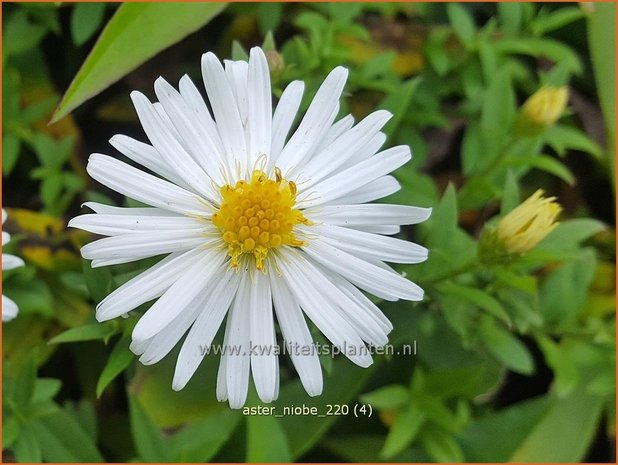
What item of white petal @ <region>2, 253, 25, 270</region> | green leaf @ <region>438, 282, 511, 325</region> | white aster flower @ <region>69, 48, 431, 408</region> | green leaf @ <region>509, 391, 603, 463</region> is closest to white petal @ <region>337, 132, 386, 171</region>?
white aster flower @ <region>69, 48, 431, 408</region>

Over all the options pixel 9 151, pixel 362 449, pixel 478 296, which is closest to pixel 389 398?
pixel 362 449

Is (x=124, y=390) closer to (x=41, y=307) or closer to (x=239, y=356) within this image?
(x=41, y=307)

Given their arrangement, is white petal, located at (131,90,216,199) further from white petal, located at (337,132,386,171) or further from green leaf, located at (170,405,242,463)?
green leaf, located at (170,405,242,463)

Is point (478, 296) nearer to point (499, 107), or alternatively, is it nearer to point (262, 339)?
point (262, 339)

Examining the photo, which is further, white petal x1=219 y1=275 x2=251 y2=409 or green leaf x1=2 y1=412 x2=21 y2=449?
green leaf x1=2 y1=412 x2=21 y2=449

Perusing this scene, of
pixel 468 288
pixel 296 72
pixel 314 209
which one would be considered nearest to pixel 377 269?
pixel 314 209

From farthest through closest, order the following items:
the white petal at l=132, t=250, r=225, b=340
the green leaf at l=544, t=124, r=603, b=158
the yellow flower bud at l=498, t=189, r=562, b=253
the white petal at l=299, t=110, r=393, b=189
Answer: the green leaf at l=544, t=124, r=603, b=158 < the yellow flower bud at l=498, t=189, r=562, b=253 < the white petal at l=299, t=110, r=393, b=189 < the white petal at l=132, t=250, r=225, b=340
